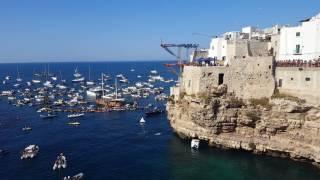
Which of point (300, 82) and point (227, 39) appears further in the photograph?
point (227, 39)

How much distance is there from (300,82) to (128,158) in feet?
85.8

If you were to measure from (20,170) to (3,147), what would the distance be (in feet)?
43.9

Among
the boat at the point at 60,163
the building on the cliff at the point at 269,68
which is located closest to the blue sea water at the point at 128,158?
the boat at the point at 60,163

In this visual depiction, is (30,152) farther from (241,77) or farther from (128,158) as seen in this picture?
(241,77)

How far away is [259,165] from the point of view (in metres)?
51.7

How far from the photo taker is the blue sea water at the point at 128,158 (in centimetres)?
4959

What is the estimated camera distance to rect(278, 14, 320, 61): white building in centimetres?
5466

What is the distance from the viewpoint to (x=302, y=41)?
56.6 m

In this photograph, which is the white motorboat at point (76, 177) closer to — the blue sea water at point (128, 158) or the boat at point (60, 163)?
the blue sea water at point (128, 158)

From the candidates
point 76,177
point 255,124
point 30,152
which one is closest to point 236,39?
point 255,124

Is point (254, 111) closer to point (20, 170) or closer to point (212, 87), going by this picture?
point (212, 87)

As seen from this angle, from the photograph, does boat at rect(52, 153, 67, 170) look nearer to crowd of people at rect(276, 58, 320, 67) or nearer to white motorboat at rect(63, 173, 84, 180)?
white motorboat at rect(63, 173, 84, 180)

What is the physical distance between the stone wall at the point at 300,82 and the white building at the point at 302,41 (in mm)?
4812

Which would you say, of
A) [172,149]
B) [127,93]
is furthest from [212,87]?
A: [127,93]
